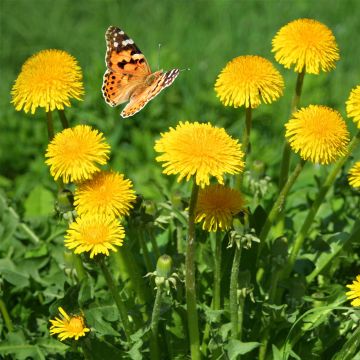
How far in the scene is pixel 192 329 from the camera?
2443mm

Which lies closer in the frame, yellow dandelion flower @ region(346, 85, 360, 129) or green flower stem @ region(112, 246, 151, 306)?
yellow dandelion flower @ region(346, 85, 360, 129)

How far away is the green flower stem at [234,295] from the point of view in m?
2.36

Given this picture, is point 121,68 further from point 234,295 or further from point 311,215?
point 234,295

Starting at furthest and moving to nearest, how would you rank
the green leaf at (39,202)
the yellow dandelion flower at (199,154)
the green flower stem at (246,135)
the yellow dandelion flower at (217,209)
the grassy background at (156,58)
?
1. the grassy background at (156,58)
2. the green leaf at (39,202)
3. the green flower stem at (246,135)
4. the yellow dandelion flower at (217,209)
5. the yellow dandelion flower at (199,154)

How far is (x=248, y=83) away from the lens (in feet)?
8.20

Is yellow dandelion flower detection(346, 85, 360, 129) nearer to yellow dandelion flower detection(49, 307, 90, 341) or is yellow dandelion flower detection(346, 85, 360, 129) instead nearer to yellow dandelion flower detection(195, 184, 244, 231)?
yellow dandelion flower detection(195, 184, 244, 231)

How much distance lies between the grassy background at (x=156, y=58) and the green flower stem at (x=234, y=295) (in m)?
1.54

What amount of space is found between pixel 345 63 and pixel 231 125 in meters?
1.30

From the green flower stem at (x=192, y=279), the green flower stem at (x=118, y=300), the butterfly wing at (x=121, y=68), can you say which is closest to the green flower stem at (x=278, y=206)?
the green flower stem at (x=192, y=279)

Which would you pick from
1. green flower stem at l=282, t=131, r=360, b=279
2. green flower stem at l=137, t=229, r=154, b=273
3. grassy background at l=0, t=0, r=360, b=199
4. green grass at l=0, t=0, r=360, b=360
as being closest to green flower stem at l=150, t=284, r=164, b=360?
green grass at l=0, t=0, r=360, b=360

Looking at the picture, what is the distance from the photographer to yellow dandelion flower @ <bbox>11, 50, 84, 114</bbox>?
99.2 inches

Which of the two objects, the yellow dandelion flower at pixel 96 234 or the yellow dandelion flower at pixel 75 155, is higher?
the yellow dandelion flower at pixel 75 155

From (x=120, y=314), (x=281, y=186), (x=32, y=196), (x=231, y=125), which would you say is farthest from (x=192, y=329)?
(x=231, y=125)

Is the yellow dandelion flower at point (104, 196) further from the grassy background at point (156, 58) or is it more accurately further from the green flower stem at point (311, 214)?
the grassy background at point (156, 58)
